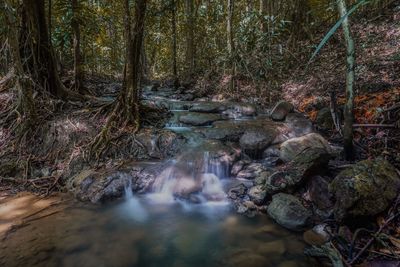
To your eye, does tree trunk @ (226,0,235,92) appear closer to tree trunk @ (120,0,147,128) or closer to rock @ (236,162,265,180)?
tree trunk @ (120,0,147,128)

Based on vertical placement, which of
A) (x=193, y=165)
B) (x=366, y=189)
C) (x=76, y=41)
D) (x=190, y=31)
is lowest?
(x=193, y=165)

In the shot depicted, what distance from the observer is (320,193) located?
3.92 m

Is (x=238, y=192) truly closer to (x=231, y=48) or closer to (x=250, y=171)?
(x=250, y=171)

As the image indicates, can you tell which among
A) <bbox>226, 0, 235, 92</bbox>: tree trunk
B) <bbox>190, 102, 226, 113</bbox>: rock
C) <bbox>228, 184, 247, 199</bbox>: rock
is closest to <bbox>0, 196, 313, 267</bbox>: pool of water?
<bbox>228, 184, 247, 199</bbox>: rock

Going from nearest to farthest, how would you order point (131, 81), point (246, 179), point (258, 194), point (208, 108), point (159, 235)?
1. point (159, 235)
2. point (258, 194)
3. point (246, 179)
4. point (131, 81)
5. point (208, 108)

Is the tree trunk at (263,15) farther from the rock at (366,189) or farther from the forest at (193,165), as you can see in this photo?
the rock at (366,189)

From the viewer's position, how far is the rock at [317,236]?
3.33 m

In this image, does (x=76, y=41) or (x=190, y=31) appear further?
(x=190, y=31)

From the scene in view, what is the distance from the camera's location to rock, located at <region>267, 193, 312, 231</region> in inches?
144

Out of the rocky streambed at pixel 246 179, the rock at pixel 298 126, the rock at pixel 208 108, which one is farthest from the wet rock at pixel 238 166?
the rock at pixel 208 108

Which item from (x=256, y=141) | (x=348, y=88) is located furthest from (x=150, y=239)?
(x=348, y=88)

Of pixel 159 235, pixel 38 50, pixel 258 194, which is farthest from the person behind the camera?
pixel 38 50

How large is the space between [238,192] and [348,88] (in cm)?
226

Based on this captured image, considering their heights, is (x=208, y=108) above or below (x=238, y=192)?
above
